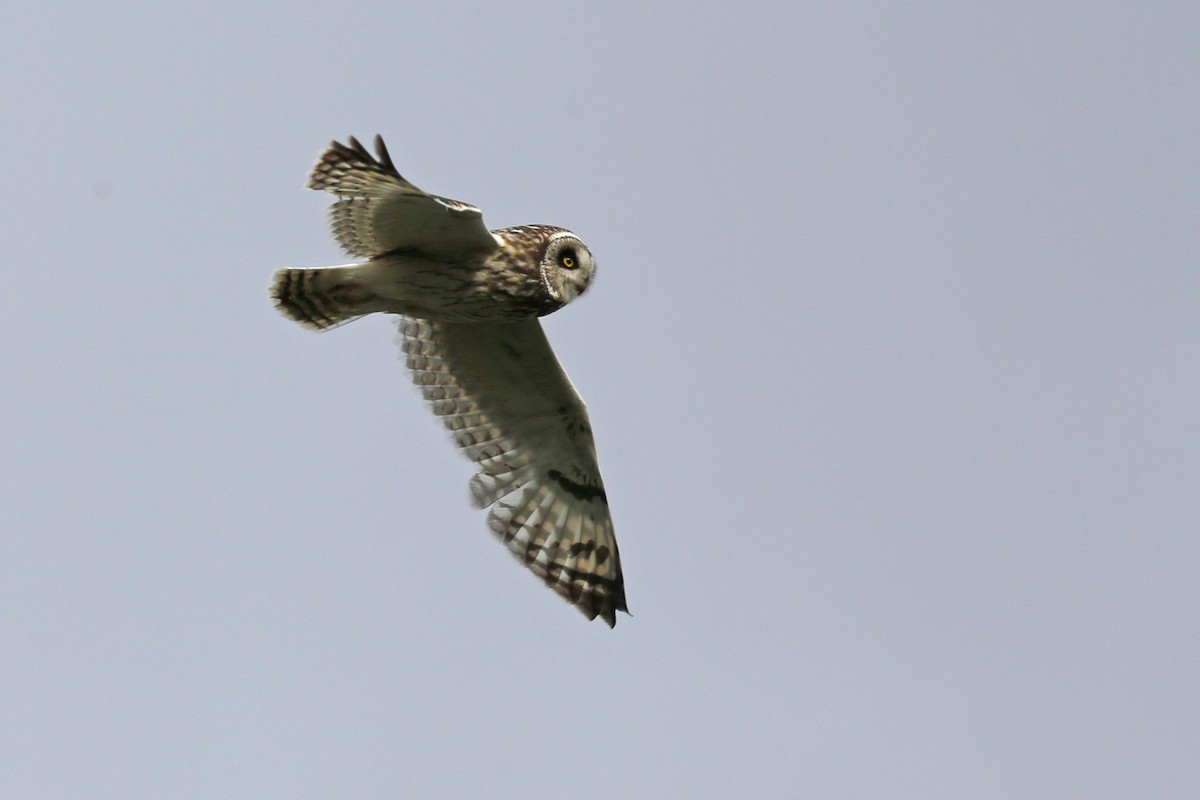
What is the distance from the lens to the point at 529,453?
1199 cm

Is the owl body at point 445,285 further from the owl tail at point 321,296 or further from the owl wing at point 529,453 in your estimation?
the owl wing at point 529,453

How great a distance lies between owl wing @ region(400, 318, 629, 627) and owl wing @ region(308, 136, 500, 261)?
5.44ft

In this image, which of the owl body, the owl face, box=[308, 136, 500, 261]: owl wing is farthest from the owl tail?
the owl face

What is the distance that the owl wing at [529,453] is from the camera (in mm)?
11492

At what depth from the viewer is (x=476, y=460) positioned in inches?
470

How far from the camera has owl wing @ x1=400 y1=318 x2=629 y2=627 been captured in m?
11.5

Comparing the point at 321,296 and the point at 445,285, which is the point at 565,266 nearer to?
the point at 445,285

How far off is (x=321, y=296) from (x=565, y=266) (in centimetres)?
170

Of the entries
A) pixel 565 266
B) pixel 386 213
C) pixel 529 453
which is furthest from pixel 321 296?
pixel 529 453

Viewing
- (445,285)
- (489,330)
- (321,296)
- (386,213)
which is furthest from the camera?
(489,330)

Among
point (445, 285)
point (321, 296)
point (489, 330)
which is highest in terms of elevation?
point (489, 330)

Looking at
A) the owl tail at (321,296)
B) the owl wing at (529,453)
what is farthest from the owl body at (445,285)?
the owl wing at (529,453)

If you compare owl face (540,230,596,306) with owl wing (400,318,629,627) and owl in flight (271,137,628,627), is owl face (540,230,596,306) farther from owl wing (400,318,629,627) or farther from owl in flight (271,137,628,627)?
owl wing (400,318,629,627)

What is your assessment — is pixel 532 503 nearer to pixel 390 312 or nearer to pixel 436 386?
pixel 436 386
